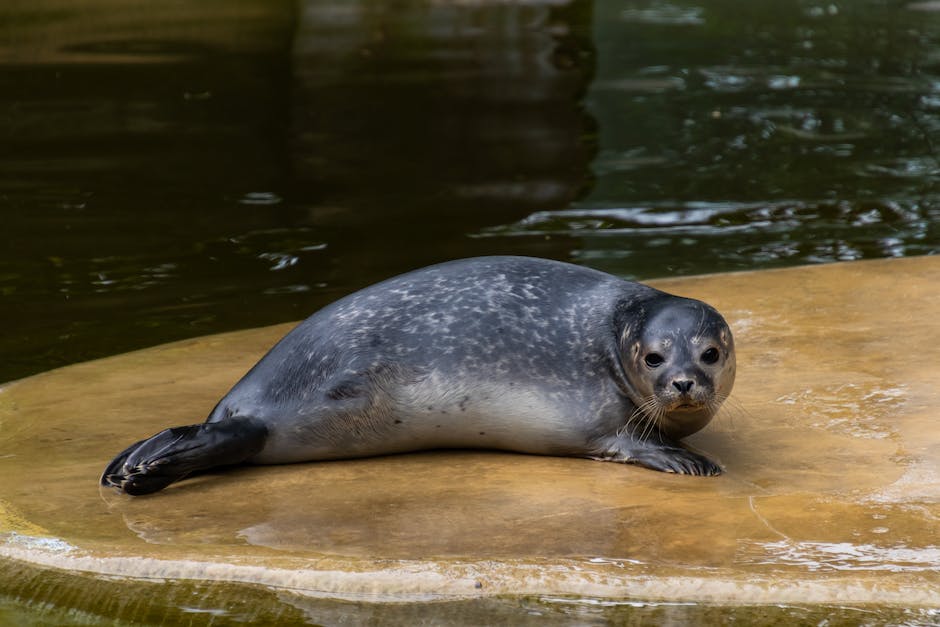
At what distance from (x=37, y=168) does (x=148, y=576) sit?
21.7 feet

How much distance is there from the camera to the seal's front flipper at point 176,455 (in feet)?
12.6

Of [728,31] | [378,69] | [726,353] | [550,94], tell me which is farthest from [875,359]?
[728,31]

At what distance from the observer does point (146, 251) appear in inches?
295

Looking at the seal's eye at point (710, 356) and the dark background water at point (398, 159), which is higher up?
the seal's eye at point (710, 356)

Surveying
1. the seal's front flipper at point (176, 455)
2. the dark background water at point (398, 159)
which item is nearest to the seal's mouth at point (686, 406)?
the seal's front flipper at point (176, 455)

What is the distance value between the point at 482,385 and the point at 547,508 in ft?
1.91

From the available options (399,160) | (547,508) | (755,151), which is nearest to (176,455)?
(547,508)

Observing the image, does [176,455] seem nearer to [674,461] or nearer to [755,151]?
[674,461]

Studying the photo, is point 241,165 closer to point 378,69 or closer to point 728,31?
point 378,69

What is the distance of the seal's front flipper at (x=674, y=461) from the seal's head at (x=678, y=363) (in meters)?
0.09

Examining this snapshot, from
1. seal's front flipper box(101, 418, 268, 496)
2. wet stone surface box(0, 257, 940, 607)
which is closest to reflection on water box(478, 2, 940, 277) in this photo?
wet stone surface box(0, 257, 940, 607)

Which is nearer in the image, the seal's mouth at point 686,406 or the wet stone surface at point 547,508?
the wet stone surface at point 547,508

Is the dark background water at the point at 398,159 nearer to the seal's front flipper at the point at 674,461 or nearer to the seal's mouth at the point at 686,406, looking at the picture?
the seal's front flipper at the point at 674,461

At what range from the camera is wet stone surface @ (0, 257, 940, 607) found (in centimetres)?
319
